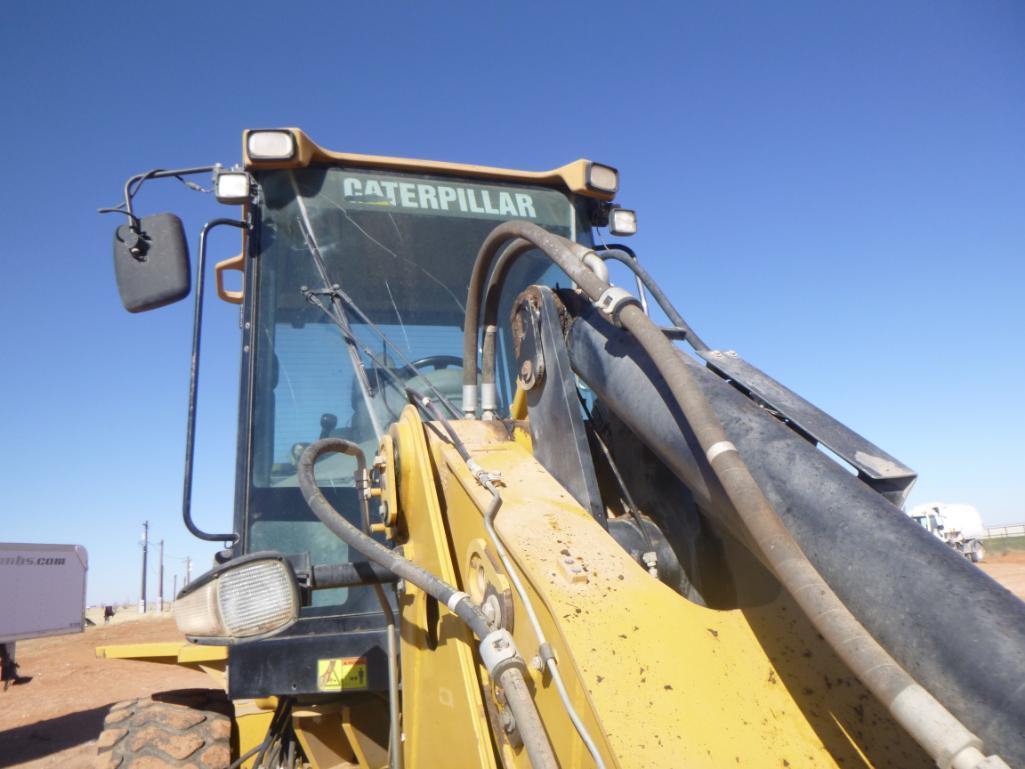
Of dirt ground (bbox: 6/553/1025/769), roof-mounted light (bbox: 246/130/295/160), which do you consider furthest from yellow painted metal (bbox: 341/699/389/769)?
dirt ground (bbox: 6/553/1025/769)

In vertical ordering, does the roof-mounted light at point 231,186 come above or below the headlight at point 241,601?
above

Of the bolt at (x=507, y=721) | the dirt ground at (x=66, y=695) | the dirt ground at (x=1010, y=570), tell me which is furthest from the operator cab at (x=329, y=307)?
the dirt ground at (x=1010, y=570)

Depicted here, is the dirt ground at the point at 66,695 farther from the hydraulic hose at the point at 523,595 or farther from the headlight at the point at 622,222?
the hydraulic hose at the point at 523,595

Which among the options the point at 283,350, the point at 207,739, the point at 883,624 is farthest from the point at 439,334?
the point at 883,624

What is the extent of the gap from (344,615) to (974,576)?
238cm

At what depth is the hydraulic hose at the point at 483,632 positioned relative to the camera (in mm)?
1399

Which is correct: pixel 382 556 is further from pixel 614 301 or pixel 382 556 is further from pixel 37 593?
pixel 37 593

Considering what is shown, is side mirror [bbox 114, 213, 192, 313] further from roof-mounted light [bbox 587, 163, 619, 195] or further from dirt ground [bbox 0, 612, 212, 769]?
dirt ground [bbox 0, 612, 212, 769]

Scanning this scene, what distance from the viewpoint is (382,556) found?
6.43ft

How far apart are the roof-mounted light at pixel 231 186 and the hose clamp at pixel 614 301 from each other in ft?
7.79

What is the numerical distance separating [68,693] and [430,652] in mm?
16361

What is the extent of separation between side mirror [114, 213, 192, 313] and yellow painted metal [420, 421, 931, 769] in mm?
2111

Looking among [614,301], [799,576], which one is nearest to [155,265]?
[614,301]

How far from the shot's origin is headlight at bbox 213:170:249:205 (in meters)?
3.63
